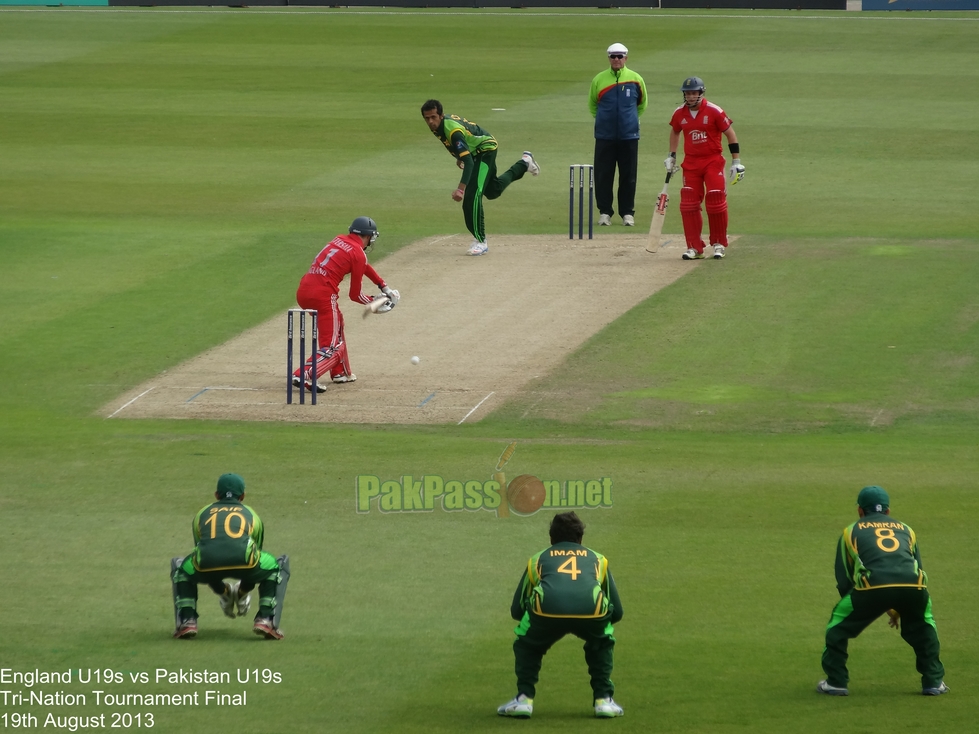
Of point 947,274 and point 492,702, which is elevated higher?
point 947,274

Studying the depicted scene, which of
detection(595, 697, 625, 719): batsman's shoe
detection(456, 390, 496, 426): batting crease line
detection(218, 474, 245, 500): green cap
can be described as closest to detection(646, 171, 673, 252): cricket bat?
detection(456, 390, 496, 426): batting crease line

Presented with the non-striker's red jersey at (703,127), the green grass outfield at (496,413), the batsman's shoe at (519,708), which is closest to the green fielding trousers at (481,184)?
the green grass outfield at (496,413)

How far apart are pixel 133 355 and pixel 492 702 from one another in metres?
10.4

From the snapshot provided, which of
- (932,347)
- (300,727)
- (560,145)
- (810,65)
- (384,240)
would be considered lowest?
(300,727)

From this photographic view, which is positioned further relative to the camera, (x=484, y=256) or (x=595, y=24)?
(x=595, y=24)

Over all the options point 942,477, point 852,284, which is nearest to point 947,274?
point 852,284

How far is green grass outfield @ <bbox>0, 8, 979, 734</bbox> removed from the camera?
30.8 feet

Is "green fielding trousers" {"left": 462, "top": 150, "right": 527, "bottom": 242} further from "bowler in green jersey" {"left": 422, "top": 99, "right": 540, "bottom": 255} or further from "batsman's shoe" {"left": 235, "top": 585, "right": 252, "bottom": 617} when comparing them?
"batsman's shoe" {"left": 235, "top": 585, "right": 252, "bottom": 617}

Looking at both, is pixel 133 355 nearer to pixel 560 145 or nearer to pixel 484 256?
pixel 484 256

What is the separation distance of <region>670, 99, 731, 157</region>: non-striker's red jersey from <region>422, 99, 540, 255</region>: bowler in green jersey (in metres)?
2.06

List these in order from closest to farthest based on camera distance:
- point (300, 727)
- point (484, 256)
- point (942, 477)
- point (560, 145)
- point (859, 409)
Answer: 1. point (300, 727)
2. point (942, 477)
3. point (859, 409)
4. point (484, 256)
5. point (560, 145)

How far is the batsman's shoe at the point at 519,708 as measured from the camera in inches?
339

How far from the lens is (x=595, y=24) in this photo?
4350 cm

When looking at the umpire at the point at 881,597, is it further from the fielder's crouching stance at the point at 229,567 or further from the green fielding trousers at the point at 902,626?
the fielder's crouching stance at the point at 229,567
